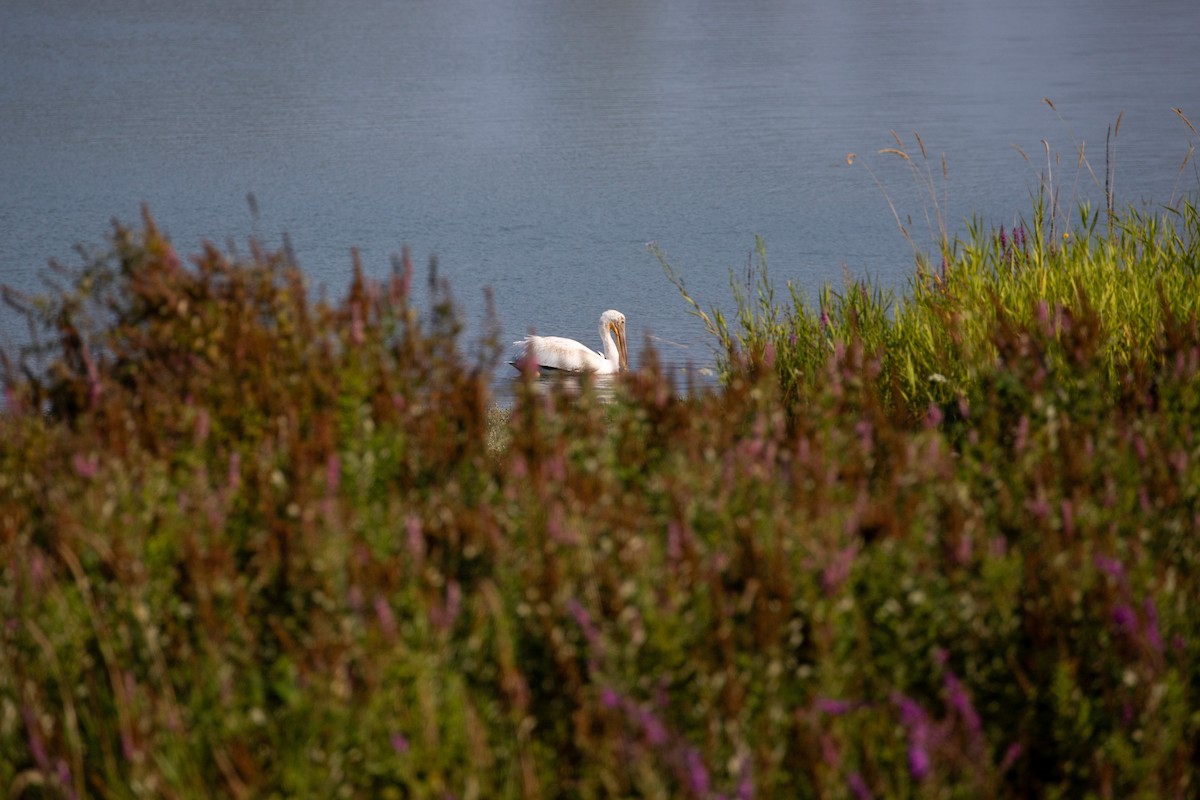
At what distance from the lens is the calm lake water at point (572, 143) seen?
A: 1187 centimetres

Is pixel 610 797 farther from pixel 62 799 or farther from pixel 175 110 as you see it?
pixel 175 110

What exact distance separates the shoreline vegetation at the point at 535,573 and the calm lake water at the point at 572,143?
651mm

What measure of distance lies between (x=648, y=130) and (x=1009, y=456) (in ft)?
49.4

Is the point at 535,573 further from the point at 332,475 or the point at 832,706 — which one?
the point at 832,706

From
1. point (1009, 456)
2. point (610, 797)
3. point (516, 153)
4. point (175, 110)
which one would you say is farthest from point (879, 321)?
point (175, 110)

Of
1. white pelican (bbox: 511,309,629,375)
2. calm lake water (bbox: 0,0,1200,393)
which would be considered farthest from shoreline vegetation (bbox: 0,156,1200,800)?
white pelican (bbox: 511,309,629,375)

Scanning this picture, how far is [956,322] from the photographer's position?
507 cm

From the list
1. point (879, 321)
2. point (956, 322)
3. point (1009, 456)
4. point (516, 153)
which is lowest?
point (1009, 456)

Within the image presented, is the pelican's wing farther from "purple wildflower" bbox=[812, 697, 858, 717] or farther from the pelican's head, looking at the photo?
"purple wildflower" bbox=[812, 697, 858, 717]

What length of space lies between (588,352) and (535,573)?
6330mm

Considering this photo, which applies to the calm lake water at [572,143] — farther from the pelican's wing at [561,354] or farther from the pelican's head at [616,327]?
the pelican's wing at [561,354]

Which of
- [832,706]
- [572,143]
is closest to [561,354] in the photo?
[832,706]

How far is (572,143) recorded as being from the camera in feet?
57.4

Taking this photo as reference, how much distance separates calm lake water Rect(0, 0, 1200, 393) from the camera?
11.9 meters
